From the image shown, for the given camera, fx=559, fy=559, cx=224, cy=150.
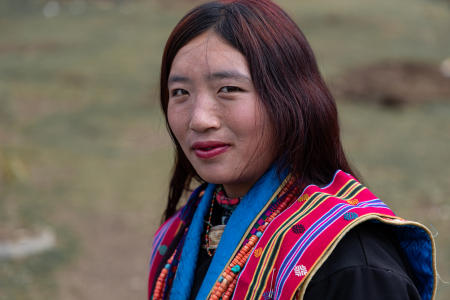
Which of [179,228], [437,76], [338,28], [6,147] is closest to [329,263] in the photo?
[179,228]

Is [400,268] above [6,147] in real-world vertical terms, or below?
below

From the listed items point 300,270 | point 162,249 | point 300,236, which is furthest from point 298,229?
point 162,249

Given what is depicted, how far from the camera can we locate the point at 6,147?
8.09 metres

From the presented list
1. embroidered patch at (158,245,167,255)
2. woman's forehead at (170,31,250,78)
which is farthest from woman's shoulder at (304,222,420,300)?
embroidered patch at (158,245,167,255)

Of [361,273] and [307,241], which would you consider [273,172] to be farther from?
[361,273]

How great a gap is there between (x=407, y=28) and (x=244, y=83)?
46.6 feet

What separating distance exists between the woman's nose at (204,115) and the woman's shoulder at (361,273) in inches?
19.2

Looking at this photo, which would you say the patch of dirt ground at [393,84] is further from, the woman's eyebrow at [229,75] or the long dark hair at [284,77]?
the woman's eyebrow at [229,75]

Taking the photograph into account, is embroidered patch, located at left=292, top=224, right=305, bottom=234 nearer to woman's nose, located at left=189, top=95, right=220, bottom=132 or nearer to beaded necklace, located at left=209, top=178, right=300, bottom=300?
beaded necklace, located at left=209, top=178, right=300, bottom=300

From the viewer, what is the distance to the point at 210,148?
165 centimetres

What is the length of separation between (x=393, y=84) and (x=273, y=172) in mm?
9495

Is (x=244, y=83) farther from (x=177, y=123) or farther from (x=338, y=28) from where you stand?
(x=338, y=28)

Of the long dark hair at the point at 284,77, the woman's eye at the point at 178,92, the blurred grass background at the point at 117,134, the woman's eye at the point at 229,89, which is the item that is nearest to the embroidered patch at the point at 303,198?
the long dark hair at the point at 284,77

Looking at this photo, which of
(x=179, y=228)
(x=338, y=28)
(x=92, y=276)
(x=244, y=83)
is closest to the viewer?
(x=244, y=83)
